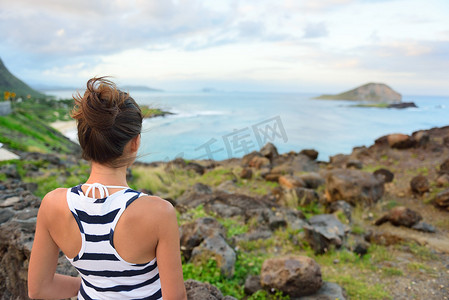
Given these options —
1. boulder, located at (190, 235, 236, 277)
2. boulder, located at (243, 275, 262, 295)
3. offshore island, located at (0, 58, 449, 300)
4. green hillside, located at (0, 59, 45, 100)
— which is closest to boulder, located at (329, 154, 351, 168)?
offshore island, located at (0, 58, 449, 300)

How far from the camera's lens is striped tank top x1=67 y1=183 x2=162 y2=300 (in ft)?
4.55

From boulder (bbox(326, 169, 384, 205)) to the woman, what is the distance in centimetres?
826

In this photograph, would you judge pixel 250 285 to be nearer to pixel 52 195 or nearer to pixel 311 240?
pixel 311 240

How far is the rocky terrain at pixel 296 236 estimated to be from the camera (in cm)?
386

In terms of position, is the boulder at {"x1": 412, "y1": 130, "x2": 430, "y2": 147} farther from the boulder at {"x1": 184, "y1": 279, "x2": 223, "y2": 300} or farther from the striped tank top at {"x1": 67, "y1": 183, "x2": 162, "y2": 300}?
the striped tank top at {"x1": 67, "y1": 183, "x2": 162, "y2": 300}

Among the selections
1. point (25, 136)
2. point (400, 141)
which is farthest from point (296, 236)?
point (25, 136)

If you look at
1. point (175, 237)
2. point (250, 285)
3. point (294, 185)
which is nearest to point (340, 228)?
point (250, 285)

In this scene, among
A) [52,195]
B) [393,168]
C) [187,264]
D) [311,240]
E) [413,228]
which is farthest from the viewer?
[393,168]

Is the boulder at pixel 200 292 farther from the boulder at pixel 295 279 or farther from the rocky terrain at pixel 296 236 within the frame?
the boulder at pixel 295 279

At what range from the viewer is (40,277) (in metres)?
1.65


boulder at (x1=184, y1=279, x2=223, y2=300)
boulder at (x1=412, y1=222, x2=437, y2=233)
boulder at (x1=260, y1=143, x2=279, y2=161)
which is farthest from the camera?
boulder at (x1=260, y1=143, x2=279, y2=161)

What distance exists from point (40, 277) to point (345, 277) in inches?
166

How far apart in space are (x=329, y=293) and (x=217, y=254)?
1.51 metres

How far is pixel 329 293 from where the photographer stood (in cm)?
391
